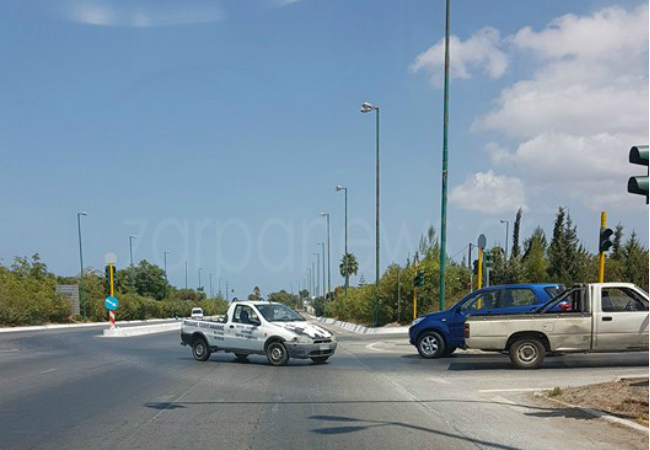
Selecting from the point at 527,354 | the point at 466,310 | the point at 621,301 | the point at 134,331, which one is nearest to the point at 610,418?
the point at 527,354

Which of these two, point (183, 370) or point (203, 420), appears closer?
point (203, 420)

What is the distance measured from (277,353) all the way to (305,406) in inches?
284

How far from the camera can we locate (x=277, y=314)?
18969mm

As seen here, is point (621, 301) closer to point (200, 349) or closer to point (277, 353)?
point (277, 353)

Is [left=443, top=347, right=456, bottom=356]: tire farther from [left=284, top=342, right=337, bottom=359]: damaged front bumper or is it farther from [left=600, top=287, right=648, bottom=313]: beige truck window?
[left=600, top=287, right=648, bottom=313]: beige truck window

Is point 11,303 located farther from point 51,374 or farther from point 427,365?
point 427,365

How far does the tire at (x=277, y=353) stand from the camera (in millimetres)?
17969

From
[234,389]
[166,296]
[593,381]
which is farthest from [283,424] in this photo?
[166,296]

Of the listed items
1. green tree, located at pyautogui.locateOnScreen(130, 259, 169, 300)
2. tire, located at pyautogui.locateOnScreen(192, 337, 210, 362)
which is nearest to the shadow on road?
tire, located at pyautogui.locateOnScreen(192, 337, 210, 362)

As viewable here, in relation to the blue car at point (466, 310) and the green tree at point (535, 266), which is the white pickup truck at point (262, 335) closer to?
the blue car at point (466, 310)

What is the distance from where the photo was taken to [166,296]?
129750 millimetres

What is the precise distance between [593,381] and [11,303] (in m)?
52.0

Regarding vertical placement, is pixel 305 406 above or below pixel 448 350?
above

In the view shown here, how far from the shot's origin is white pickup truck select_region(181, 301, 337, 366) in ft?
58.7
